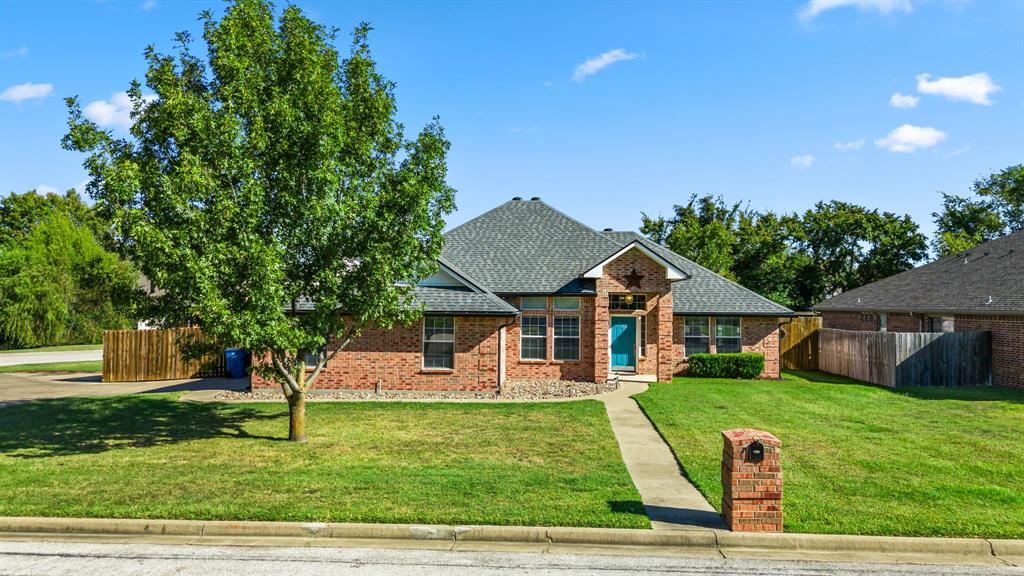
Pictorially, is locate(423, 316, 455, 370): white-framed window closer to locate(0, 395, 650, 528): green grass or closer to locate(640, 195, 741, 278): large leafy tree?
locate(0, 395, 650, 528): green grass

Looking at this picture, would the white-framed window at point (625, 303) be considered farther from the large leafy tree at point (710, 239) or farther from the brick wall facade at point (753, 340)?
the large leafy tree at point (710, 239)

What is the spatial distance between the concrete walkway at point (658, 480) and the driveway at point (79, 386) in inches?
538

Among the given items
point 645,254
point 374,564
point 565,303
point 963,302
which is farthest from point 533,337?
point 963,302

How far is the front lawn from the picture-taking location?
7.88 m

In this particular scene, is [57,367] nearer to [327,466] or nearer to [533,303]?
[533,303]

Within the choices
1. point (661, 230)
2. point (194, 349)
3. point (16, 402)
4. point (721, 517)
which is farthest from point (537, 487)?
point (661, 230)

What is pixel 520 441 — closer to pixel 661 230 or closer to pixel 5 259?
pixel 661 230

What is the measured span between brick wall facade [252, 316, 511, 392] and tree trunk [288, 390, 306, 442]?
6.82 metres

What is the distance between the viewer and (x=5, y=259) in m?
40.0

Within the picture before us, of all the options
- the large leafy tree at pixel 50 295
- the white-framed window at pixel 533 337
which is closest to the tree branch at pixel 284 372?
the white-framed window at pixel 533 337

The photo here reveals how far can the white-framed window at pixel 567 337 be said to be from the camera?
22.0 meters

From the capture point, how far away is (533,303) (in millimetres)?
22328

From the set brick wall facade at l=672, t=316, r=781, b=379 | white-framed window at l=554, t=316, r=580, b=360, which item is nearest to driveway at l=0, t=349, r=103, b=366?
white-framed window at l=554, t=316, r=580, b=360

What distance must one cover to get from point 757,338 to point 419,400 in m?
13.6
